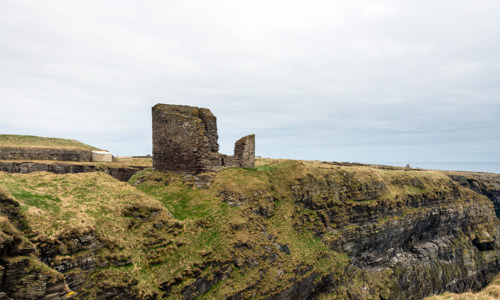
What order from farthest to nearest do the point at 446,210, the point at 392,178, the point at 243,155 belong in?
the point at 446,210, the point at 392,178, the point at 243,155

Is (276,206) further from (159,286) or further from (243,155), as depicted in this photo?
(159,286)

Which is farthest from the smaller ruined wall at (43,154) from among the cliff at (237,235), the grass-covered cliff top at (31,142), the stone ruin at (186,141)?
the stone ruin at (186,141)

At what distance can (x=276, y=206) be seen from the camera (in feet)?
80.7

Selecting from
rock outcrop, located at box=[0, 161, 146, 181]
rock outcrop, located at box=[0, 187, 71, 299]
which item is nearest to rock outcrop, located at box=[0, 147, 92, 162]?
rock outcrop, located at box=[0, 161, 146, 181]

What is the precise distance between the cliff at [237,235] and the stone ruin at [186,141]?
49.1 inches

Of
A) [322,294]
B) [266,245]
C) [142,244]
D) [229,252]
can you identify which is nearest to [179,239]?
[142,244]

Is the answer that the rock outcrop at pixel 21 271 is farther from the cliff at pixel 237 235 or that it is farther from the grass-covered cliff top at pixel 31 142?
the grass-covered cliff top at pixel 31 142

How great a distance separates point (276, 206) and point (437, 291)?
29328 mm

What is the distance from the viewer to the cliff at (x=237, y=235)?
12.3 metres

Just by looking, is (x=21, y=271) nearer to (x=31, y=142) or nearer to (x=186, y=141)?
(x=186, y=141)

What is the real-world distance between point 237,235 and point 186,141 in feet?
32.1

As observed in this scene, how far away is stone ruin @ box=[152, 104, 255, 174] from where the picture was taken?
23.7 m

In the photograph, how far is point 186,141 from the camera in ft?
78.3

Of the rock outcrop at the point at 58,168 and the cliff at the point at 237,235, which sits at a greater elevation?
the rock outcrop at the point at 58,168
